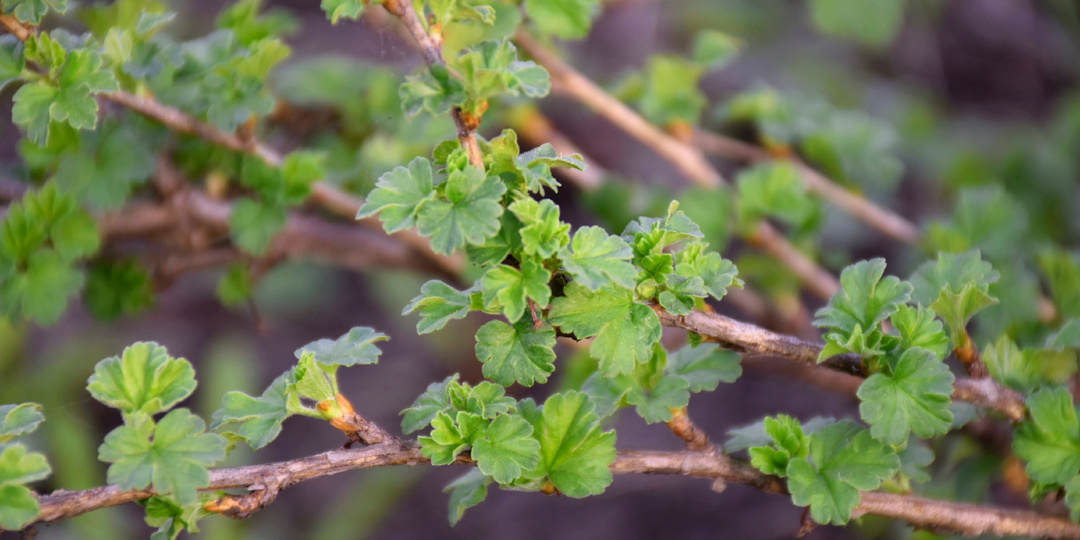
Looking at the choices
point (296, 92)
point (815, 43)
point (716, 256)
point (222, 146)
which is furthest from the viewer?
point (815, 43)

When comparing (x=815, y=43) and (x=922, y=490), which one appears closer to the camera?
(x=922, y=490)

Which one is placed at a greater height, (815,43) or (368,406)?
(815,43)

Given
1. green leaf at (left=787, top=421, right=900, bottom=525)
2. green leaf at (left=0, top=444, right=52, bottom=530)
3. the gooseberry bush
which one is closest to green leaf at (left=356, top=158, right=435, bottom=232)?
the gooseberry bush

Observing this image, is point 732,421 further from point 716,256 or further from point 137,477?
point 137,477

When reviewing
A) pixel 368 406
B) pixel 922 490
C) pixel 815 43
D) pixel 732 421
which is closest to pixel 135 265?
pixel 368 406

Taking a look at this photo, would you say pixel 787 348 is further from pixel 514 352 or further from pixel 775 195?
pixel 775 195

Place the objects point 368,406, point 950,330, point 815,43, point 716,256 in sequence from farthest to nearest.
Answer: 1. point 815,43
2. point 368,406
3. point 950,330
4. point 716,256
